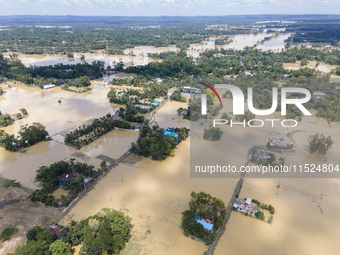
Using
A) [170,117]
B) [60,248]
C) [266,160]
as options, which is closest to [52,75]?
[170,117]

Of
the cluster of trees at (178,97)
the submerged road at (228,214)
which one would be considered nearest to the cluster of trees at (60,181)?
the submerged road at (228,214)

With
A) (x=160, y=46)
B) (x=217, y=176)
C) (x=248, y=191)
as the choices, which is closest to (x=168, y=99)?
(x=217, y=176)

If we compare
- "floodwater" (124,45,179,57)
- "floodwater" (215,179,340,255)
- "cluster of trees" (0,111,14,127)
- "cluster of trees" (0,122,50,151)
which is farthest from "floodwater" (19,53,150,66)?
"floodwater" (215,179,340,255)

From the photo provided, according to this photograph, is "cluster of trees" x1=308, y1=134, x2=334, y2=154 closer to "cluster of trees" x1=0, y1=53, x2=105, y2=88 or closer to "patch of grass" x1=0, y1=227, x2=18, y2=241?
"patch of grass" x1=0, y1=227, x2=18, y2=241

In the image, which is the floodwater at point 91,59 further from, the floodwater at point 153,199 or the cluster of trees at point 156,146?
the floodwater at point 153,199

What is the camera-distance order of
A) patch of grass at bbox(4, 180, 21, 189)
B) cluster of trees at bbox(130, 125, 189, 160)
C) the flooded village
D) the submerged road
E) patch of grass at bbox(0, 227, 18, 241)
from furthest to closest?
cluster of trees at bbox(130, 125, 189, 160), patch of grass at bbox(4, 180, 21, 189), the flooded village, patch of grass at bbox(0, 227, 18, 241), the submerged road

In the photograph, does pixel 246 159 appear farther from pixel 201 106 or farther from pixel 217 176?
pixel 201 106

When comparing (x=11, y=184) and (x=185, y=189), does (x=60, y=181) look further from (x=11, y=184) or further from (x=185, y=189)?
(x=185, y=189)
